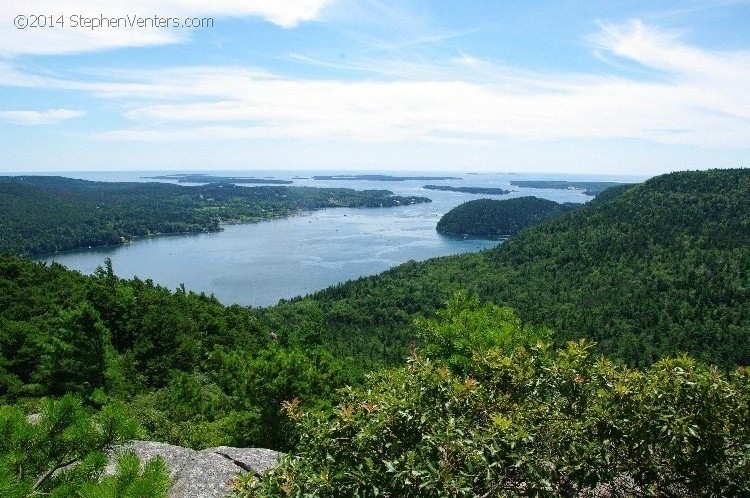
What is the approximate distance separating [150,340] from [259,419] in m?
15.1

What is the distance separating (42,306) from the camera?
2939cm

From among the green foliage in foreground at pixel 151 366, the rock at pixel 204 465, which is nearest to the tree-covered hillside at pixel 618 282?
the green foliage in foreground at pixel 151 366

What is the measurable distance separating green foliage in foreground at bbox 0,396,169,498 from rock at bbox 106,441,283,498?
5713mm

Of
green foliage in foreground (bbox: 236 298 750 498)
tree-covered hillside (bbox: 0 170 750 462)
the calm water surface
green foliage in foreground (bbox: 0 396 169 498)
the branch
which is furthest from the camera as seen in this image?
→ the calm water surface

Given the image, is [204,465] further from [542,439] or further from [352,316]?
[352,316]

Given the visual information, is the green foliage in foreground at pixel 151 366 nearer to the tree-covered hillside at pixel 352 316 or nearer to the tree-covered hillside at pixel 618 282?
the tree-covered hillside at pixel 352 316

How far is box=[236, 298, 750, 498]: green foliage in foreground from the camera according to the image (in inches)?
217

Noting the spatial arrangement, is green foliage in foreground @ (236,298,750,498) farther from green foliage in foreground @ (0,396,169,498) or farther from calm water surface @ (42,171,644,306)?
calm water surface @ (42,171,644,306)

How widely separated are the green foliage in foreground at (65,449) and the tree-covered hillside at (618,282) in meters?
57.4

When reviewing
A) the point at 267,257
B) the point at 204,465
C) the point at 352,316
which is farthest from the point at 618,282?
the point at 204,465

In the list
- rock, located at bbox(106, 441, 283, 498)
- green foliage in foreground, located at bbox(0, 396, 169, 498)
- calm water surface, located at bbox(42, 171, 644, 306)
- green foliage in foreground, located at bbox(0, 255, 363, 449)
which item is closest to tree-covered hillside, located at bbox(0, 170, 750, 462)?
green foliage in foreground, located at bbox(0, 255, 363, 449)

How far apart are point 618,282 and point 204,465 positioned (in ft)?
311

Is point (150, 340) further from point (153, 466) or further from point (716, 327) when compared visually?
point (716, 327)

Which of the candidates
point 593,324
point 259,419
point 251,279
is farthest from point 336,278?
point 259,419
